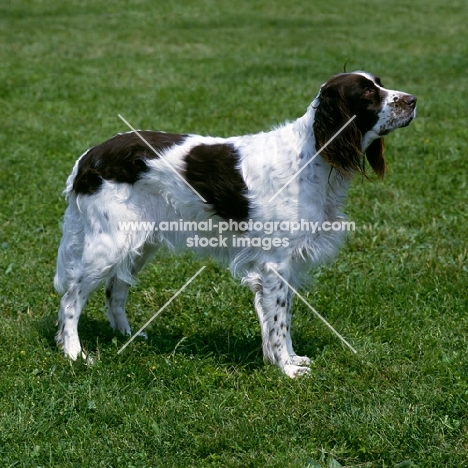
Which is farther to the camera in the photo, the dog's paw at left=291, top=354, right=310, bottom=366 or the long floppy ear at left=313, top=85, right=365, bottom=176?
the dog's paw at left=291, top=354, right=310, bottom=366

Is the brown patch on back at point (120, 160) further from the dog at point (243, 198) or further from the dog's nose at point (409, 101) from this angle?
the dog's nose at point (409, 101)

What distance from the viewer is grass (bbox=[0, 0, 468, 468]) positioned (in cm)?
389

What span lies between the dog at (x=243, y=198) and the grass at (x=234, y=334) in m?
0.37

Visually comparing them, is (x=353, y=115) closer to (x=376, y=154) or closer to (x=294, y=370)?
(x=376, y=154)

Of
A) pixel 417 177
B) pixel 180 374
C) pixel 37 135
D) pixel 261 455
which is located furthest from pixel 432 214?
pixel 37 135

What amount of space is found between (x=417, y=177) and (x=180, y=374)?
434 centimetres

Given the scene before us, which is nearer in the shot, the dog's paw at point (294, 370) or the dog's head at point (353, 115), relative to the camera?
the dog's head at point (353, 115)

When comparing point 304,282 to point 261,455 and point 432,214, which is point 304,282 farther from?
point 432,214

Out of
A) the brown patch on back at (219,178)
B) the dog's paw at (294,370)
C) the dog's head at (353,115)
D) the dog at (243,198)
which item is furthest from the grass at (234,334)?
the dog's head at (353,115)

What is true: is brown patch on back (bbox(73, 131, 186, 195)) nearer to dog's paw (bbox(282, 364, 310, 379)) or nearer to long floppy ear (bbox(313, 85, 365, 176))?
long floppy ear (bbox(313, 85, 365, 176))

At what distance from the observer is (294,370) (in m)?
4.64

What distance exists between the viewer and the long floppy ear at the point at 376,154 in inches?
184

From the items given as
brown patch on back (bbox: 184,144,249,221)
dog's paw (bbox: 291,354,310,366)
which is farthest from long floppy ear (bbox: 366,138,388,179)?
dog's paw (bbox: 291,354,310,366)

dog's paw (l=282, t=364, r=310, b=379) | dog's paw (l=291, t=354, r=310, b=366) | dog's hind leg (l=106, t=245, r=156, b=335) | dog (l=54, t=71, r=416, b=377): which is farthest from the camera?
dog's hind leg (l=106, t=245, r=156, b=335)
